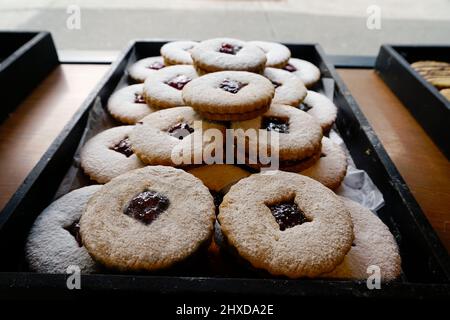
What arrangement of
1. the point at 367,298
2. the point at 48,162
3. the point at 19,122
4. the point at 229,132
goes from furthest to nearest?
1. the point at 19,122
2. the point at 229,132
3. the point at 48,162
4. the point at 367,298

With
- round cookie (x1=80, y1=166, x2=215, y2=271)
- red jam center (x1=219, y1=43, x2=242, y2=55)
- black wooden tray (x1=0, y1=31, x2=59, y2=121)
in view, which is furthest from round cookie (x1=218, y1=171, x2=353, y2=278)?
black wooden tray (x1=0, y1=31, x2=59, y2=121)

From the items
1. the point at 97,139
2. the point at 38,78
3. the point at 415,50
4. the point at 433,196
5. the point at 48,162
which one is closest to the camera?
the point at 48,162

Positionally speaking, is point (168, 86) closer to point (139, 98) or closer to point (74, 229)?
point (139, 98)

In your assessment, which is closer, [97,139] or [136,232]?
[136,232]

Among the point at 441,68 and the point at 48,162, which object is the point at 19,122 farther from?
the point at 441,68

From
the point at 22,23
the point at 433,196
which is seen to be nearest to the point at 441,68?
the point at 433,196

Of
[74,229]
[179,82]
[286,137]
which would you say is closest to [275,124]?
[286,137]

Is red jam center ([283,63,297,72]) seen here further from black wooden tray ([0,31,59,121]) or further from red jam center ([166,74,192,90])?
black wooden tray ([0,31,59,121])
